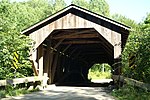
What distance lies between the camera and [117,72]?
15750 mm

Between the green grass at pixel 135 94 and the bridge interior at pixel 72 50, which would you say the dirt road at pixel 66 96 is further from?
the bridge interior at pixel 72 50

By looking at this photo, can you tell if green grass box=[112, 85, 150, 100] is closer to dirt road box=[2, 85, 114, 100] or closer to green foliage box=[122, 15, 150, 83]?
green foliage box=[122, 15, 150, 83]

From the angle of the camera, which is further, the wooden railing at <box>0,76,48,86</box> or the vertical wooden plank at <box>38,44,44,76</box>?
the vertical wooden plank at <box>38,44,44,76</box>

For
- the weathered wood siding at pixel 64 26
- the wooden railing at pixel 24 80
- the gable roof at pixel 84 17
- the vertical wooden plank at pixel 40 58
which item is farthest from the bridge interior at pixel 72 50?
the wooden railing at pixel 24 80

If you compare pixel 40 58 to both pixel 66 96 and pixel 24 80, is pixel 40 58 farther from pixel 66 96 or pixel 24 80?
pixel 66 96

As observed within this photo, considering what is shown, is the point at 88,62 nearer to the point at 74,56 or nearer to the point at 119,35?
the point at 74,56

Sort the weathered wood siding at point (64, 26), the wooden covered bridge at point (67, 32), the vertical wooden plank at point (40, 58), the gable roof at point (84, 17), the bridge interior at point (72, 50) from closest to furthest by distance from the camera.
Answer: the gable roof at point (84, 17) < the wooden covered bridge at point (67, 32) < the weathered wood siding at point (64, 26) < the vertical wooden plank at point (40, 58) < the bridge interior at point (72, 50)

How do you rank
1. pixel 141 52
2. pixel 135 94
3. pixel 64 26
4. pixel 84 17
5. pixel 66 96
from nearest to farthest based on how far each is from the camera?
pixel 141 52
pixel 135 94
pixel 66 96
pixel 84 17
pixel 64 26

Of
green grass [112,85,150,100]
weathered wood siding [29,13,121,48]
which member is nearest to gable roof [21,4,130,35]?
weathered wood siding [29,13,121,48]

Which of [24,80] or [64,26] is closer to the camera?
[24,80]

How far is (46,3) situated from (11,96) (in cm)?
7703

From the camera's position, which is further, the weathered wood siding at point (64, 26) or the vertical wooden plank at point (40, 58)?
the vertical wooden plank at point (40, 58)

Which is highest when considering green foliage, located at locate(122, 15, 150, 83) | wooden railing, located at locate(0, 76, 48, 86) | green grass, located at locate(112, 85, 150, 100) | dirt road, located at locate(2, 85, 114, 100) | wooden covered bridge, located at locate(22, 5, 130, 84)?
wooden covered bridge, located at locate(22, 5, 130, 84)

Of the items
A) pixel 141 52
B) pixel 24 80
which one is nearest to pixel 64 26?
pixel 24 80
